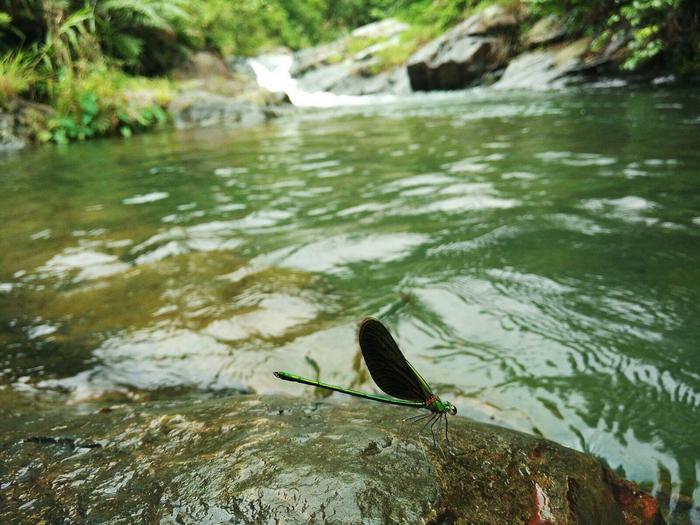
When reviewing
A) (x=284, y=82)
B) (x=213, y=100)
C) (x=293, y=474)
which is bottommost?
(x=293, y=474)

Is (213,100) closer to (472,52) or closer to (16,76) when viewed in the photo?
(16,76)

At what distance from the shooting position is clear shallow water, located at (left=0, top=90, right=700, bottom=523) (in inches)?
78.5

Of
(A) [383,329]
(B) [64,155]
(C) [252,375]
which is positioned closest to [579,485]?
(A) [383,329]

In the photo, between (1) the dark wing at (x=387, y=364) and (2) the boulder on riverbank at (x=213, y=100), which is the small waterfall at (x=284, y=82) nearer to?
(2) the boulder on riverbank at (x=213, y=100)

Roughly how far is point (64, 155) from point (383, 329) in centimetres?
972

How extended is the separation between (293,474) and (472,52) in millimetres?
16830

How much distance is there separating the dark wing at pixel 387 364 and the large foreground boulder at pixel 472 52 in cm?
1663

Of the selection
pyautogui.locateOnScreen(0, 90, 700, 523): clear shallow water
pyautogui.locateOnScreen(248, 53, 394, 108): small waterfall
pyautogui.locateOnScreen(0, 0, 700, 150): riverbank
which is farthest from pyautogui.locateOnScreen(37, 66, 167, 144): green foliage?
pyautogui.locateOnScreen(248, 53, 394, 108): small waterfall

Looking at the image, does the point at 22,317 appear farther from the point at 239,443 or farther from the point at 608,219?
the point at 608,219

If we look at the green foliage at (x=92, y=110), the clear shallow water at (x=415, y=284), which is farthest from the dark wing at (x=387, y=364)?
the green foliage at (x=92, y=110)

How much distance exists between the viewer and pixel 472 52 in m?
15.5

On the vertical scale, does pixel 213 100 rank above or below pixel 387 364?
above

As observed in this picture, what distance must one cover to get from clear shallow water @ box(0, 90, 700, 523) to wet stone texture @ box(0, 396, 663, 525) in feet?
2.11

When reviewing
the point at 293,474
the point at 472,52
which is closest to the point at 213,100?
the point at 472,52
